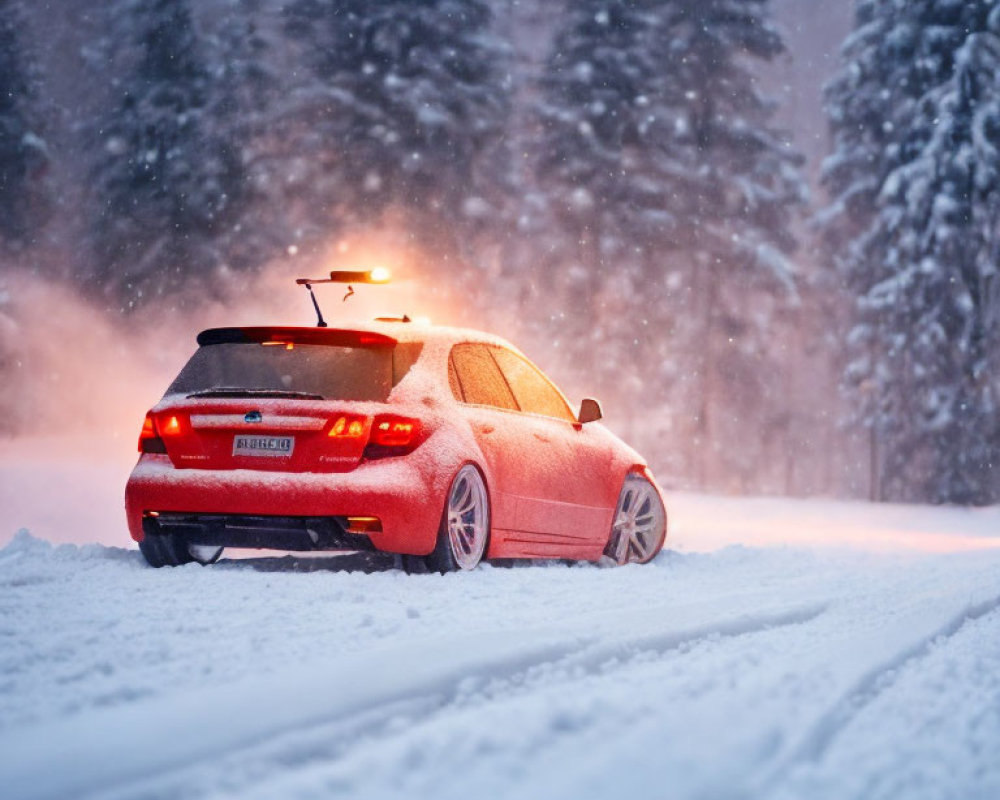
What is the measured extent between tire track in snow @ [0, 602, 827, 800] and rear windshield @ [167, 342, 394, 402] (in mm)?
2630

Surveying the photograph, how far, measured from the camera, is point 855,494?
1993 inches

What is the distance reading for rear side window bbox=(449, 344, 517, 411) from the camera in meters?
8.38

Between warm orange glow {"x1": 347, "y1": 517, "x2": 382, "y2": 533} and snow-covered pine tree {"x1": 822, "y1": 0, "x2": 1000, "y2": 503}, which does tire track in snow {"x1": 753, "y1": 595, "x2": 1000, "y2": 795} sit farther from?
snow-covered pine tree {"x1": 822, "y1": 0, "x2": 1000, "y2": 503}

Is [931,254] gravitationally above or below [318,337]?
above

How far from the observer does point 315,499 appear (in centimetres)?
734

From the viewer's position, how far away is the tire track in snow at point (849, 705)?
353cm

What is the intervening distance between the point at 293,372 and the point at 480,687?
3.77 meters

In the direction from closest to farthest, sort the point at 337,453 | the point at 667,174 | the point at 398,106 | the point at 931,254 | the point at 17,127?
the point at 337,453 < the point at 931,254 < the point at 398,106 < the point at 667,174 < the point at 17,127

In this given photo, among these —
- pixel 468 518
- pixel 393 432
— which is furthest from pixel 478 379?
pixel 393 432

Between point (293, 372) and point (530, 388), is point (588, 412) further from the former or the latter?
point (293, 372)

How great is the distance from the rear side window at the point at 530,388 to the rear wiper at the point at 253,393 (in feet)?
6.08

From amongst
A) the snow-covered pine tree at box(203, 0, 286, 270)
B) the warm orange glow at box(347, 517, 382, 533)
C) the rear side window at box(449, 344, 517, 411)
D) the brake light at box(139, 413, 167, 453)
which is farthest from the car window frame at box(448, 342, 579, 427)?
the snow-covered pine tree at box(203, 0, 286, 270)

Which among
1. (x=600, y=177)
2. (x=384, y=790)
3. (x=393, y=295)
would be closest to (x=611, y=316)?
(x=600, y=177)

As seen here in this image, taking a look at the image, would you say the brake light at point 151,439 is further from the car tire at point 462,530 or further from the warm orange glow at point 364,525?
the car tire at point 462,530
